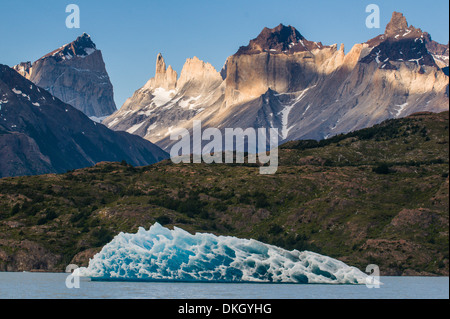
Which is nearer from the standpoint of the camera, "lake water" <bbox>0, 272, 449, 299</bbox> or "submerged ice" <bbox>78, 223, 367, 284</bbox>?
"lake water" <bbox>0, 272, 449, 299</bbox>

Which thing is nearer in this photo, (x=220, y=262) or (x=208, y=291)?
(x=208, y=291)

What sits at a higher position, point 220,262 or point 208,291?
point 220,262

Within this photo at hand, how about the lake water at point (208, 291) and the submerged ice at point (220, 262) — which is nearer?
the lake water at point (208, 291)

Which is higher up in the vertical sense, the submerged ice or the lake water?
the submerged ice

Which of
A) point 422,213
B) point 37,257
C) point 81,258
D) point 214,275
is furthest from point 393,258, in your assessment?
point 37,257
